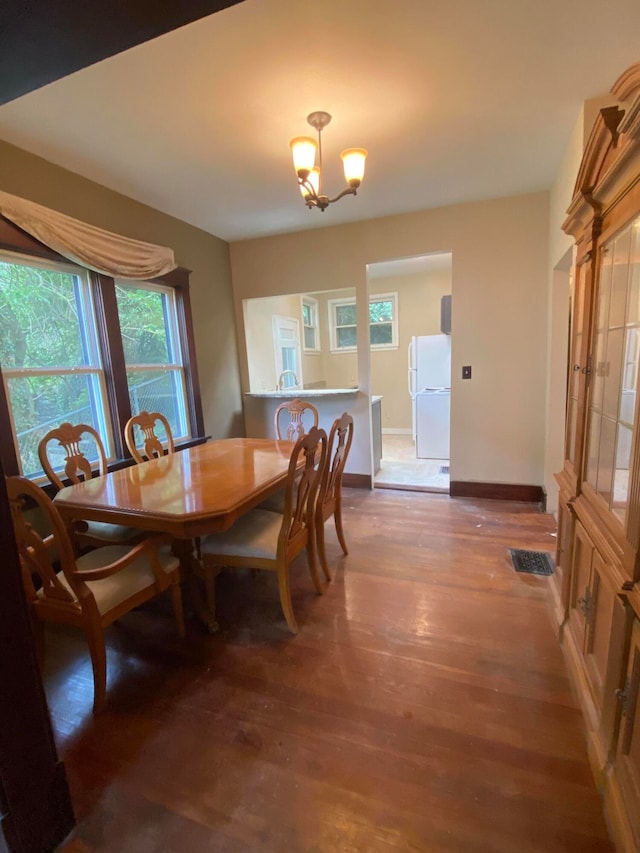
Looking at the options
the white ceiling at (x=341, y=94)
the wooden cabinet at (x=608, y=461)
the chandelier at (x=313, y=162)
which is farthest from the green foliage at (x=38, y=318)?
the wooden cabinet at (x=608, y=461)

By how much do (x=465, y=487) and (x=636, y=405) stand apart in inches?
111

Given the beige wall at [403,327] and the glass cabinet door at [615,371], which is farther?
the beige wall at [403,327]

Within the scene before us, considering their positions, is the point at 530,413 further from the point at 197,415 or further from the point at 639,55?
the point at 197,415

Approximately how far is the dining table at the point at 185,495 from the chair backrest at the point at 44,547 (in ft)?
0.94

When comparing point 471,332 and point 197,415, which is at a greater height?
point 471,332

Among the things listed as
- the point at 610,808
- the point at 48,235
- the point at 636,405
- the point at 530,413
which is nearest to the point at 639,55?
the point at 636,405

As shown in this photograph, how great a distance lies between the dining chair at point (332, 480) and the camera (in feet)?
7.23

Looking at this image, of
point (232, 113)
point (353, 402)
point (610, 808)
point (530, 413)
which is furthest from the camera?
point (353, 402)

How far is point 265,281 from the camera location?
13.2 ft

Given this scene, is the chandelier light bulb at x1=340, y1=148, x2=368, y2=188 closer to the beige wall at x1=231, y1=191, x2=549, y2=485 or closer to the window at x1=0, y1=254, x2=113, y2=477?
the beige wall at x1=231, y1=191, x2=549, y2=485

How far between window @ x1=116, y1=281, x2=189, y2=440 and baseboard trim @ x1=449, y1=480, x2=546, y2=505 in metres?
2.63

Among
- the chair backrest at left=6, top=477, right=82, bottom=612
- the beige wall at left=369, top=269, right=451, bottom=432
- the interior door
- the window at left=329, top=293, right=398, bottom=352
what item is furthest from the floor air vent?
the window at left=329, top=293, right=398, bottom=352

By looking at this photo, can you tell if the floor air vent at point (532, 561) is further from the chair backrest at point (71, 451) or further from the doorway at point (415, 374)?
the chair backrest at point (71, 451)

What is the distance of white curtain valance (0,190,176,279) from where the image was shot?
2178mm
